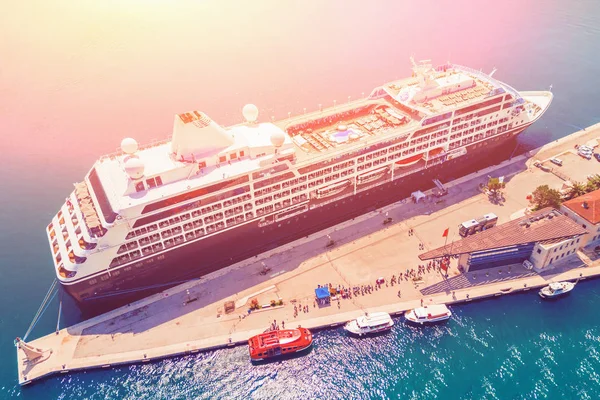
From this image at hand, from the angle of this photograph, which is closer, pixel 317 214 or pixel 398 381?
pixel 398 381

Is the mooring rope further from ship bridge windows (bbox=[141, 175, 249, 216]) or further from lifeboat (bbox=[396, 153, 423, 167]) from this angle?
lifeboat (bbox=[396, 153, 423, 167])

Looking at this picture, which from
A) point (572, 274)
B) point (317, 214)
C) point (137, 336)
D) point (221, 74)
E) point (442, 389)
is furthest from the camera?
point (221, 74)

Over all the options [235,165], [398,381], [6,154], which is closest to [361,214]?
[235,165]

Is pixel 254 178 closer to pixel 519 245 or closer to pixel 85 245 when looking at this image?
pixel 85 245

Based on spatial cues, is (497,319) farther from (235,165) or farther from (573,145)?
(573,145)

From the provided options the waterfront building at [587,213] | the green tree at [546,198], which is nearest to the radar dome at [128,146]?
the green tree at [546,198]

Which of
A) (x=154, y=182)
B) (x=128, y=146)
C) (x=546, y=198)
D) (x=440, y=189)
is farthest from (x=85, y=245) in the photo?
(x=546, y=198)

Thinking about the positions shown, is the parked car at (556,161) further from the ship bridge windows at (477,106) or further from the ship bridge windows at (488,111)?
the ship bridge windows at (477,106)

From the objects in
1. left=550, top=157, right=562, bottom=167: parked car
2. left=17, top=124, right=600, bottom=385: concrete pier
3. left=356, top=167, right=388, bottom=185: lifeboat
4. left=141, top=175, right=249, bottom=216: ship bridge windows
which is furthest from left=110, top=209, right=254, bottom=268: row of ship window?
left=550, top=157, right=562, bottom=167: parked car
